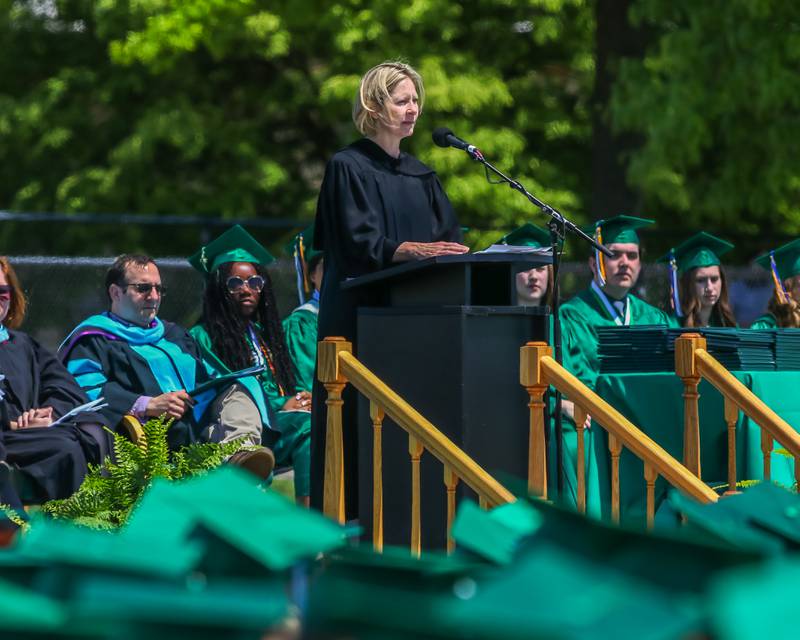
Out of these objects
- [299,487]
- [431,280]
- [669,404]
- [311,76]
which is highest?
[311,76]

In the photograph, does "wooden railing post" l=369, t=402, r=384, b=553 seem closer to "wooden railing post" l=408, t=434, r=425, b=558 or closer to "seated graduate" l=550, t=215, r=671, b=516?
"wooden railing post" l=408, t=434, r=425, b=558

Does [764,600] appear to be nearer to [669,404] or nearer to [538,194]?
[669,404]

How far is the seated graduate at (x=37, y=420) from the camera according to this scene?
6438 millimetres

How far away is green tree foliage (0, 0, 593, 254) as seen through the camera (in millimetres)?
15906

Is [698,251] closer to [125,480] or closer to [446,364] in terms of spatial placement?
[446,364]

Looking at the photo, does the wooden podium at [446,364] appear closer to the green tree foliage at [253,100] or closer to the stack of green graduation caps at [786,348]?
the stack of green graduation caps at [786,348]

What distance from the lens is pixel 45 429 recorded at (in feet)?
21.6

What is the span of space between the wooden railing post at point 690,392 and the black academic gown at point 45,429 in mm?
2742

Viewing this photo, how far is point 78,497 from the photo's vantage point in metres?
5.36

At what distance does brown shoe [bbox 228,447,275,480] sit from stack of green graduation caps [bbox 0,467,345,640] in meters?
4.39

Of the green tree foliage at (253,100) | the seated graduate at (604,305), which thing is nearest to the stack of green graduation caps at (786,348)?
the seated graduate at (604,305)

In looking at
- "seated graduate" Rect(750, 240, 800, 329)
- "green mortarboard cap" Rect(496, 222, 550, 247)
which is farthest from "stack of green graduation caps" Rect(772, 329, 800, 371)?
"green mortarboard cap" Rect(496, 222, 550, 247)

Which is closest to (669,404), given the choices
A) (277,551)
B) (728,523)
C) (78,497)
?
(78,497)

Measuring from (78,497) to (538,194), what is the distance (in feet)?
36.4
